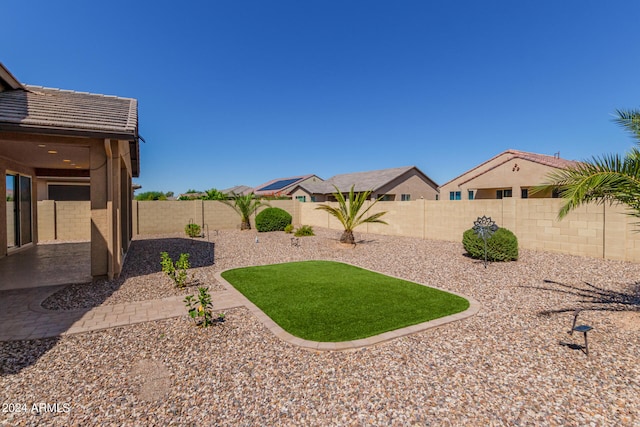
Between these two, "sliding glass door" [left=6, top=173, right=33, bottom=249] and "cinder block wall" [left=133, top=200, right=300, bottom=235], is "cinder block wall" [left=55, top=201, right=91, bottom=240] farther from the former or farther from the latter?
"cinder block wall" [left=133, top=200, right=300, bottom=235]

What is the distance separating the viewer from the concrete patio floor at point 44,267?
307 inches

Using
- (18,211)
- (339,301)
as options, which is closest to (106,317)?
(339,301)

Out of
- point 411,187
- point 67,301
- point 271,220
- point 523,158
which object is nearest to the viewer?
point 67,301

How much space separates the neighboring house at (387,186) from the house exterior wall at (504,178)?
632cm

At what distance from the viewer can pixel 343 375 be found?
3643mm

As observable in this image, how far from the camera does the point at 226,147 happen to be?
32.6 m

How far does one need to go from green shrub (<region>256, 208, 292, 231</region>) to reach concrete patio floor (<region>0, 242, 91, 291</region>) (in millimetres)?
9245

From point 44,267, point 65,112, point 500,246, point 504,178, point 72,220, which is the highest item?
point 504,178

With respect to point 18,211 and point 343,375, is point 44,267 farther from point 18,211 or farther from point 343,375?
point 343,375

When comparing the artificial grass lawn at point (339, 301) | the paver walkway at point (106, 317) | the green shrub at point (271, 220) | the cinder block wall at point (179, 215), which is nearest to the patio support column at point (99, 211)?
the paver walkway at point (106, 317)

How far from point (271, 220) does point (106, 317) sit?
14.8m

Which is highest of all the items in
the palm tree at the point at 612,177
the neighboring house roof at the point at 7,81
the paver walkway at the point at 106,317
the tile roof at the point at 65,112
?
the neighboring house roof at the point at 7,81

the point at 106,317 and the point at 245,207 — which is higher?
the point at 245,207

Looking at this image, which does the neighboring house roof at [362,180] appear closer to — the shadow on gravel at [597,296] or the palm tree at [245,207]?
the palm tree at [245,207]
